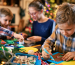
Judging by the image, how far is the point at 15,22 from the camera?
14.6ft

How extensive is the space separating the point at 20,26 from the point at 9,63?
3.74 m

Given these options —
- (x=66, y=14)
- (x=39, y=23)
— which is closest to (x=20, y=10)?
(x=39, y=23)

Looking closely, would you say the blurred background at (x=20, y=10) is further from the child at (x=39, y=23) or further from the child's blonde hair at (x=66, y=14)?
the child's blonde hair at (x=66, y=14)

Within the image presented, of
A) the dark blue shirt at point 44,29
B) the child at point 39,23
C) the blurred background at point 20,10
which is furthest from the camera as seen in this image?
the blurred background at point 20,10

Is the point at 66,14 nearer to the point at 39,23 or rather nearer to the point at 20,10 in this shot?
the point at 39,23

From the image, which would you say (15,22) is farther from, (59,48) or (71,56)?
(71,56)

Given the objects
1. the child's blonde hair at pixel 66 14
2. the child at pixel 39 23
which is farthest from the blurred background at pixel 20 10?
the child's blonde hair at pixel 66 14

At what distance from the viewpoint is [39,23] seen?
1489 millimetres

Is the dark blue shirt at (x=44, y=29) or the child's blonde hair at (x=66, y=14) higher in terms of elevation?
the child's blonde hair at (x=66, y=14)

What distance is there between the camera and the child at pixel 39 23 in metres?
1.31

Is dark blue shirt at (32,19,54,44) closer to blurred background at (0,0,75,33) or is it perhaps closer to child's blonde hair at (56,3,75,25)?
child's blonde hair at (56,3,75,25)

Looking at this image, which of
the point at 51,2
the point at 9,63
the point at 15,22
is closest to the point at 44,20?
the point at 9,63

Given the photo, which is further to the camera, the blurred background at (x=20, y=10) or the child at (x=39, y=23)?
the blurred background at (x=20, y=10)

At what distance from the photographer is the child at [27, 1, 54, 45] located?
1.31 m
